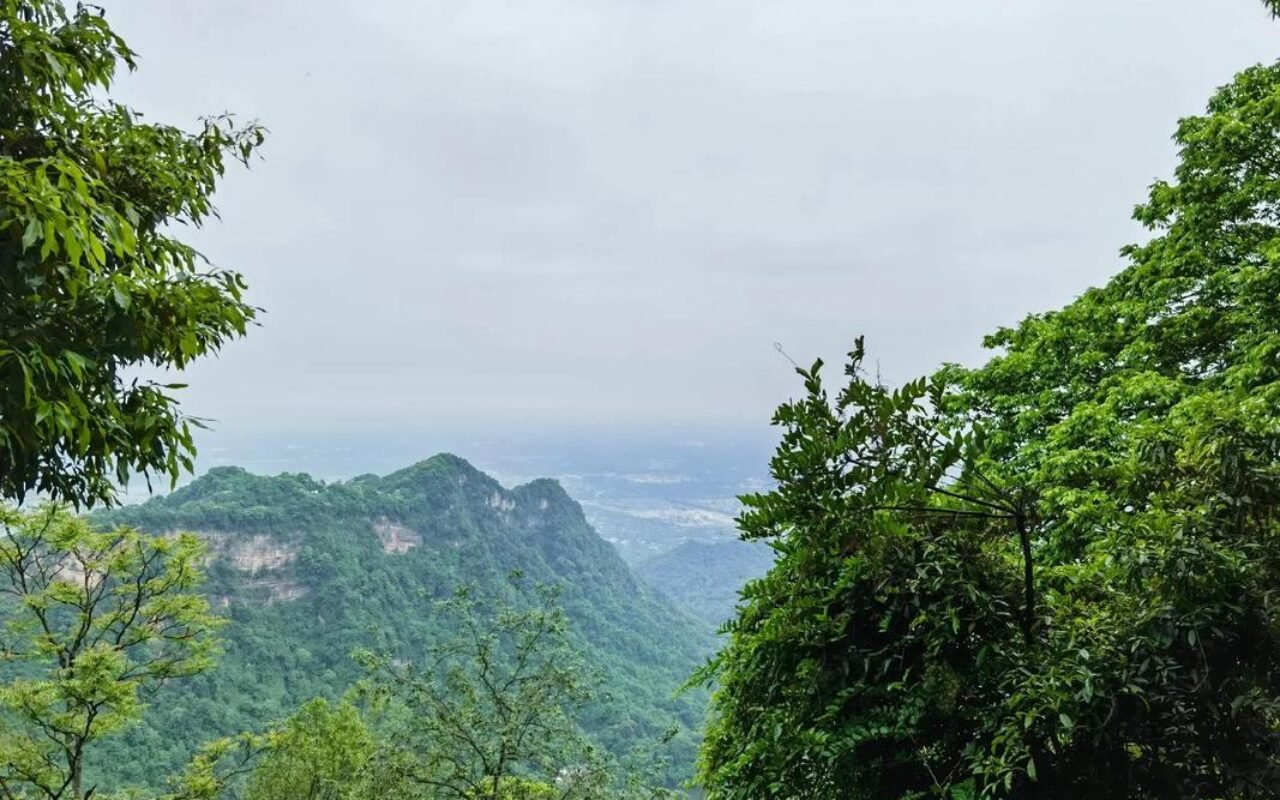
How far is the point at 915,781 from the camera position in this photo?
196 centimetres

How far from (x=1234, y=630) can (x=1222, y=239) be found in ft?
28.9

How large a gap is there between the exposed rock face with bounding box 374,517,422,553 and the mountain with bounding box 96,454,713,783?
158mm

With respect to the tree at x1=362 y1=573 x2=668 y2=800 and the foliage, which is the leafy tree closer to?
Result: the tree at x1=362 y1=573 x2=668 y2=800

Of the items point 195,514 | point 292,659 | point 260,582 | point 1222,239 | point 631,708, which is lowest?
point 631,708

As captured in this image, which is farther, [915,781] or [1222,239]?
[1222,239]

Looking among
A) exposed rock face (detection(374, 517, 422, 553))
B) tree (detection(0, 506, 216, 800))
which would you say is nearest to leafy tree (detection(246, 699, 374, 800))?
tree (detection(0, 506, 216, 800))

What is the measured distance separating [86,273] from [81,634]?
9562 millimetres

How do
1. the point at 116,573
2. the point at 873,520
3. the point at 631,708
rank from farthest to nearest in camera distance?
the point at 631,708 < the point at 116,573 < the point at 873,520

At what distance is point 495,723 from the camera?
1050 cm

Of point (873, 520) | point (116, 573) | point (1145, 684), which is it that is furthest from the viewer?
point (116, 573)

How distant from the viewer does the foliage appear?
1.71 meters

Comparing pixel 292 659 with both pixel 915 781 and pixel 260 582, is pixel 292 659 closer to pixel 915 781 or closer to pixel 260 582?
pixel 260 582

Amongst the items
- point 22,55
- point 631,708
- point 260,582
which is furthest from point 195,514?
point 22,55

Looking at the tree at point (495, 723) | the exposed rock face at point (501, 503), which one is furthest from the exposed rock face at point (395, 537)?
the tree at point (495, 723)
